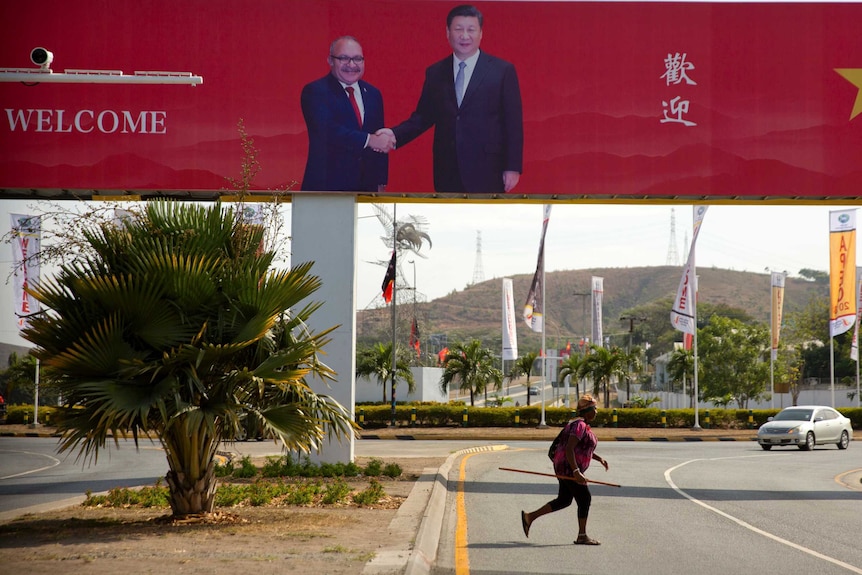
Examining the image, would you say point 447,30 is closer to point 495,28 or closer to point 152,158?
point 495,28

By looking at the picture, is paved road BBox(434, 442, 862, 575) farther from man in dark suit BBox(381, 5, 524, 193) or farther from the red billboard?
man in dark suit BBox(381, 5, 524, 193)

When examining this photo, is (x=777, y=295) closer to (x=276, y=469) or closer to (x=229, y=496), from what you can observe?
(x=276, y=469)

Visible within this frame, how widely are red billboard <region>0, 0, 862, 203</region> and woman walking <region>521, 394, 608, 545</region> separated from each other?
26.7 feet

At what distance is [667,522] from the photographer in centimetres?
1225

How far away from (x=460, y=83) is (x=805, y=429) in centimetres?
1897

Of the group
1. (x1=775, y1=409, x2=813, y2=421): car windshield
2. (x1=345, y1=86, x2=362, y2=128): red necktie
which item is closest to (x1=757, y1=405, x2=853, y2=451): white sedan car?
(x1=775, y1=409, x2=813, y2=421): car windshield

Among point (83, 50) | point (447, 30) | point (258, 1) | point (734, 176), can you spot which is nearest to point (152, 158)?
point (83, 50)

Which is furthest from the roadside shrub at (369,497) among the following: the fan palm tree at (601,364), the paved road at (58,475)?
the fan palm tree at (601,364)

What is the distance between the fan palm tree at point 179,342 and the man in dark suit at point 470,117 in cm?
695

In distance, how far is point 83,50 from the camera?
1742cm

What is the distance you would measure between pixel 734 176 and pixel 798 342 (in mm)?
86701

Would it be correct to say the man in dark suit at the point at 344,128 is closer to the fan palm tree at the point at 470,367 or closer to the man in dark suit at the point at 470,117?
the man in dark suit at the point at 470,117

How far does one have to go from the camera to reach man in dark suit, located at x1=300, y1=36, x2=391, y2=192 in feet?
57.3

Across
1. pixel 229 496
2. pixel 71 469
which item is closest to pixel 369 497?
pixel 229 496
